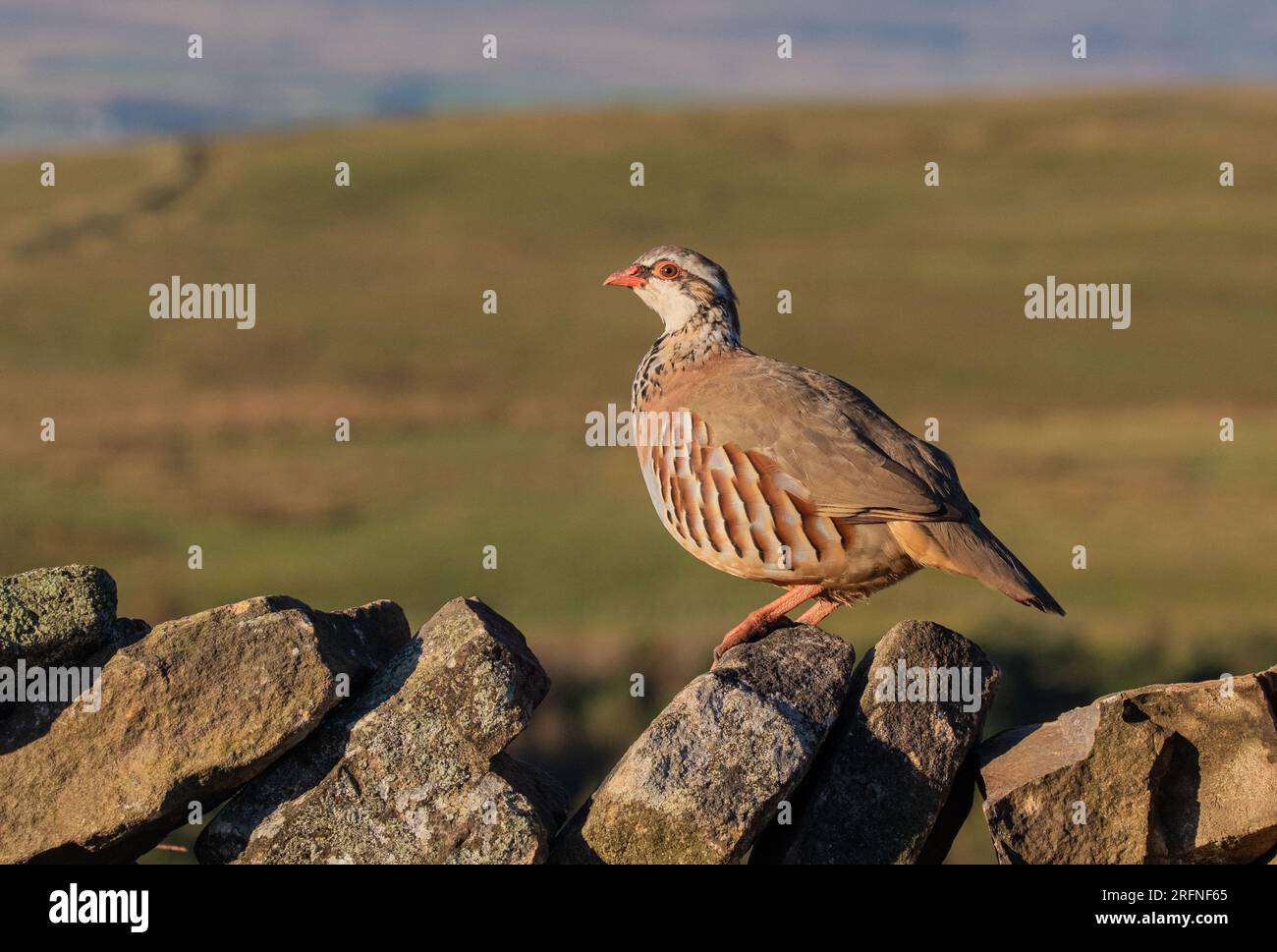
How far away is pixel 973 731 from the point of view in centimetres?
935

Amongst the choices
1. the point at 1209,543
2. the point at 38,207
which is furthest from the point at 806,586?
the point at 38,207

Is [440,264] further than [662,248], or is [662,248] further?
[440,264]

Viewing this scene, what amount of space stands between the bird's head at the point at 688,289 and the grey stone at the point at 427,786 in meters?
3.33

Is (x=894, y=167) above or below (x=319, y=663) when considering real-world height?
above

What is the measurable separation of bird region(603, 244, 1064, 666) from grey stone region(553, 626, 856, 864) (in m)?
1.21

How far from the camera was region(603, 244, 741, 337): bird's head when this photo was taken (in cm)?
1153

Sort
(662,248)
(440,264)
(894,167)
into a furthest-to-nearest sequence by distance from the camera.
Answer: (894,167) < (440,264) < (662,248)

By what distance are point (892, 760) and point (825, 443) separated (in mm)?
1977

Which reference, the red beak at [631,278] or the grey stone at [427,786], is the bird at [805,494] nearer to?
the red beak at [631,278]

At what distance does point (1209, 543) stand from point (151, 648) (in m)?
48.3

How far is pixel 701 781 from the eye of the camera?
8648 mm

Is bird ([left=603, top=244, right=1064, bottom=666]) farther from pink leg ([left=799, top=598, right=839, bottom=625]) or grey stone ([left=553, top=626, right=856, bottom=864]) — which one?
grey stone ([left=553, top=626, right=856, bottom=864])

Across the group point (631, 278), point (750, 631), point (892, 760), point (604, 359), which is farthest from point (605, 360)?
point (892, 760)
